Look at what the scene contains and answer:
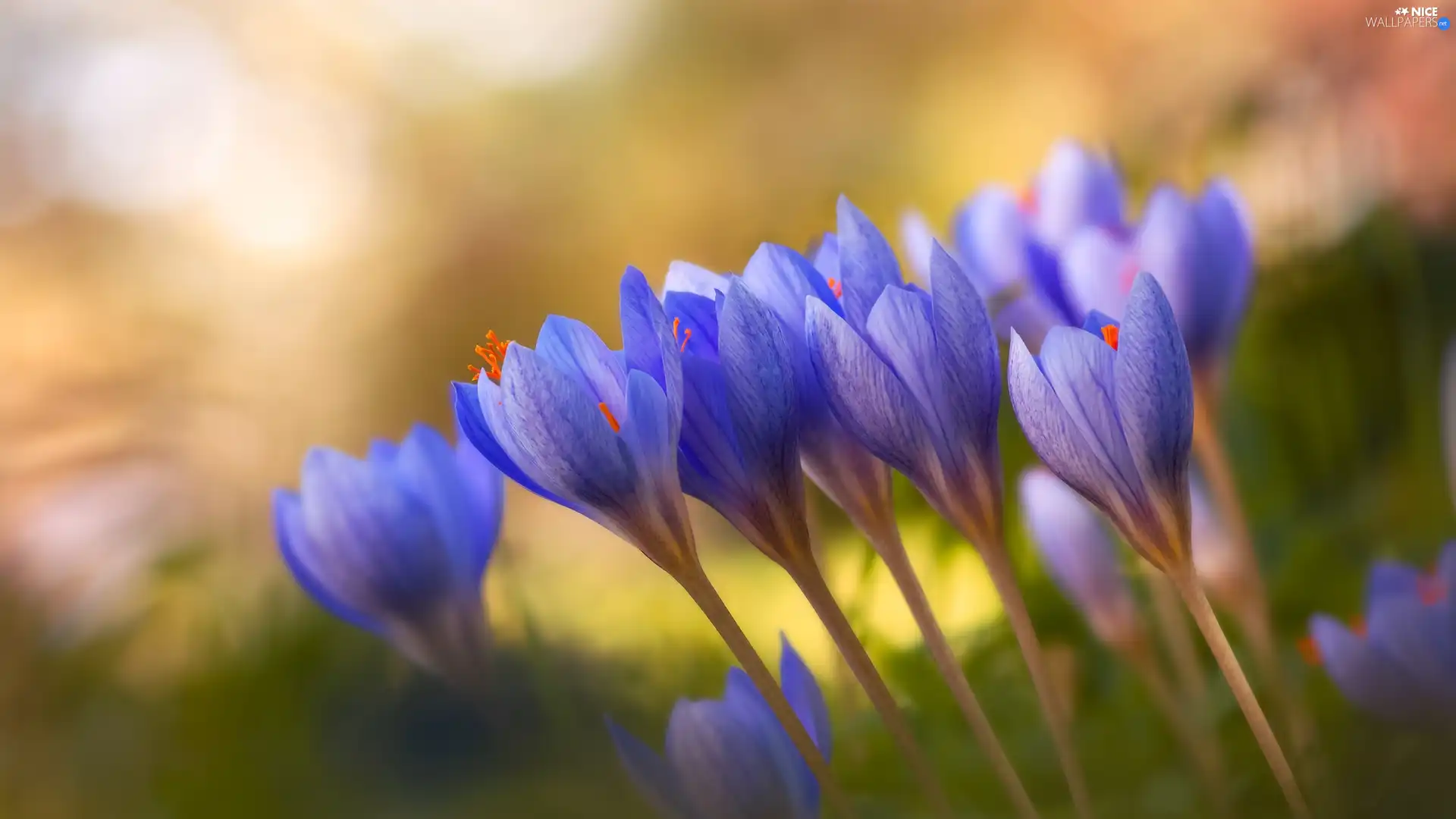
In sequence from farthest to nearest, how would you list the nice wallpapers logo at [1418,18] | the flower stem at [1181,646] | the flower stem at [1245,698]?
the nice wallpapers logo at [1418,18], the flower stem at [1181,646], the flower stem at [1245,698]

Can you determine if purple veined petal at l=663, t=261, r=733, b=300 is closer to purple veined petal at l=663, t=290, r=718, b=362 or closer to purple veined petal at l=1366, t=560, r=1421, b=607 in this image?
purple veined petal at l=663, t=290, r=718, b=362

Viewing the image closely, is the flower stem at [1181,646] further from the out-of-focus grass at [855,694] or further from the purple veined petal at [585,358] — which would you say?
the purple veined petal at [585,358]

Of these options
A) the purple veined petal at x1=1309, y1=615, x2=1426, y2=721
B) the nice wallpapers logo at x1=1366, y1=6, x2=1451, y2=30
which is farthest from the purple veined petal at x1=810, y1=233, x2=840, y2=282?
the nice wallpapers logo at x1=1366, y1=6, x2=1451, y2=30

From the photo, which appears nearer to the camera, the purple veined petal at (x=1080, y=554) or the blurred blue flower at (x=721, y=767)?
the blurred blue flower at (x=721, y=767)

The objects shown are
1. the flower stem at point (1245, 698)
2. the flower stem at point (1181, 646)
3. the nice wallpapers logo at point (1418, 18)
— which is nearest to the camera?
the flower stem at point (1245, 698)

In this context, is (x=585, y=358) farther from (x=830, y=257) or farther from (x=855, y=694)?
(x=855, y=694)

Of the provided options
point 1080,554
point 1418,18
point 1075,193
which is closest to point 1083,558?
point 1080,554

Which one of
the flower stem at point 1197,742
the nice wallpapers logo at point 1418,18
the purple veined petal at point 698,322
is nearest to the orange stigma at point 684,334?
the purple veined petal at point 698,322
